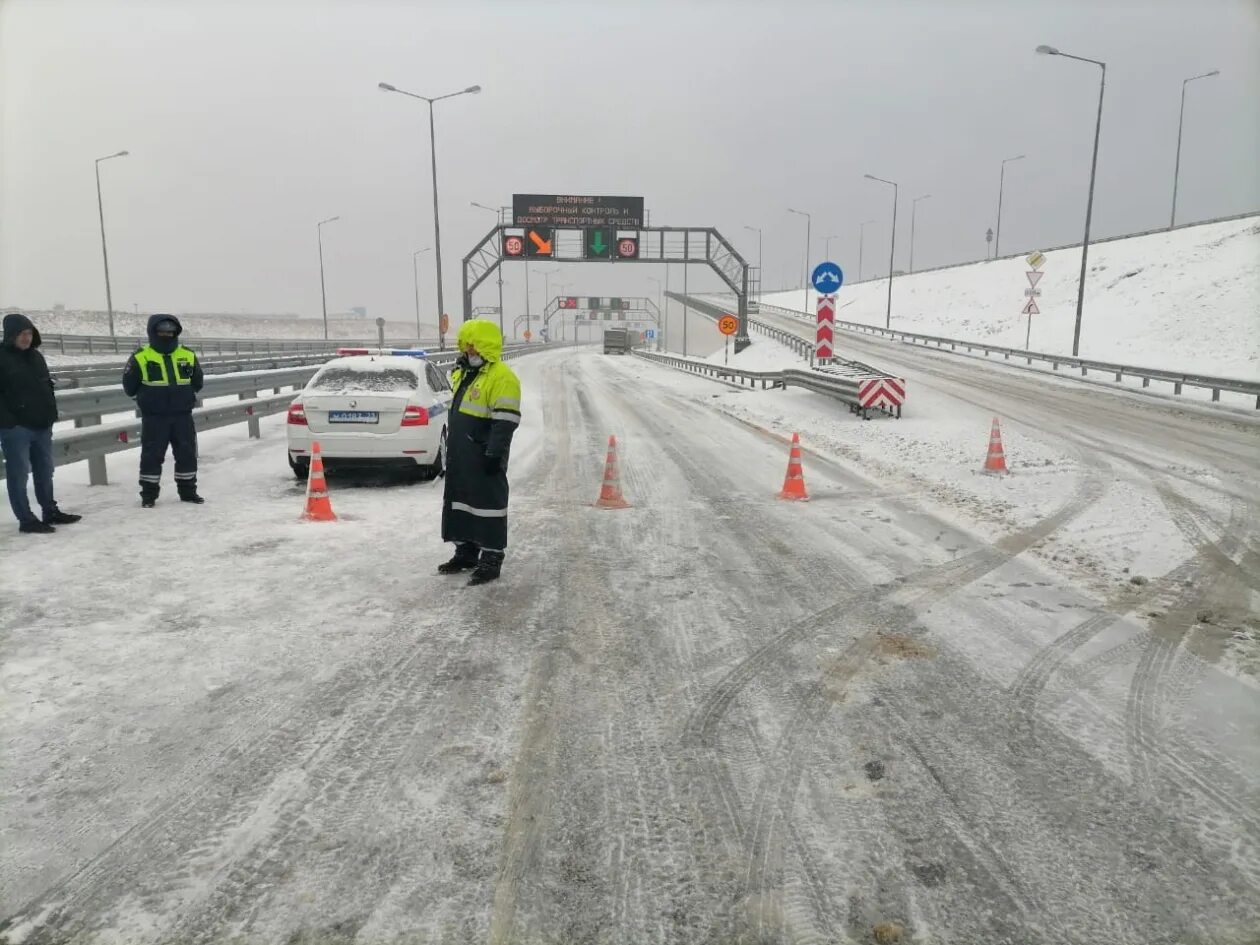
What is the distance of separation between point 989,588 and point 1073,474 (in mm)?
5822

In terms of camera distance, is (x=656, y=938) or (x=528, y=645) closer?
(x=656, y=938)

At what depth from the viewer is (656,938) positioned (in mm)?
2367

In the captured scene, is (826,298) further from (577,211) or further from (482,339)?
(577,211)

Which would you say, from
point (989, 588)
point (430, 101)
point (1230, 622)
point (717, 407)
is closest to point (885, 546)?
point (989, 588)

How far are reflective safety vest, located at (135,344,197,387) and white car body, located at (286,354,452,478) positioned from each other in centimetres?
124

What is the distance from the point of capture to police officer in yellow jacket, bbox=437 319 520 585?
20.0 ft

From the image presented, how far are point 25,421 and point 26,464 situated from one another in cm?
44

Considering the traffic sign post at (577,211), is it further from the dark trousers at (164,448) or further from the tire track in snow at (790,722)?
the tire track in snow at (790,722)

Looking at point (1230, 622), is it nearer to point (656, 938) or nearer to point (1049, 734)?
point (1049, 734)

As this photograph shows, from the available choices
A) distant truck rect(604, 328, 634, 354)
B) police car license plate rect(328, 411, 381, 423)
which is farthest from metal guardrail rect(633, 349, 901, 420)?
distant truck rect(604, 328, 634, 354)

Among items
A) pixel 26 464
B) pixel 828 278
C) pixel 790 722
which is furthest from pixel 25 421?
pixel 828 278

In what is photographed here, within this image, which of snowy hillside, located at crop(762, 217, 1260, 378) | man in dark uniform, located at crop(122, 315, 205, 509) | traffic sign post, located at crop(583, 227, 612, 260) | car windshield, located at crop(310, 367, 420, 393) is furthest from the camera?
traffic sign post, located at crop(583, 227, 612, 260)

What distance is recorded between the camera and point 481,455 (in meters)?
6.14

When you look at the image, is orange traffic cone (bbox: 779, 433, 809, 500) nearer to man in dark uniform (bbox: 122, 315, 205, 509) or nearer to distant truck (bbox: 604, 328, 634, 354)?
man in dark uniform (bbox: 122, 315, 205, 509)
